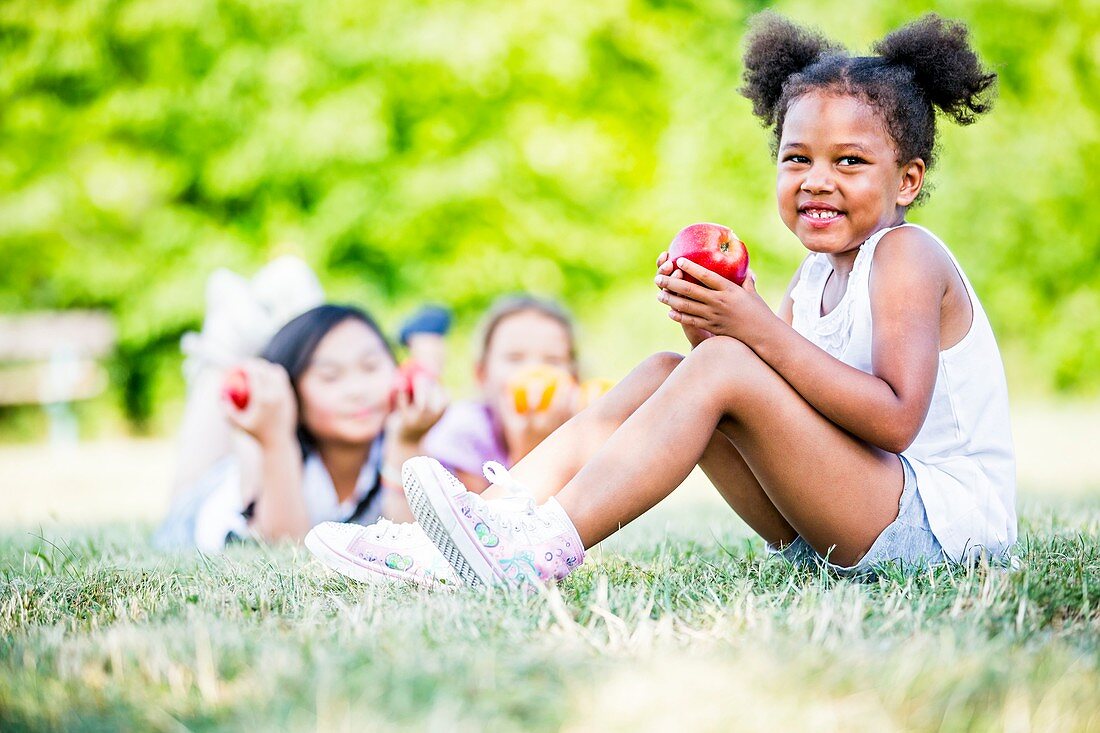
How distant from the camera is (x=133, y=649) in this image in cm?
176

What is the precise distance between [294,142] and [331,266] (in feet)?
5.53

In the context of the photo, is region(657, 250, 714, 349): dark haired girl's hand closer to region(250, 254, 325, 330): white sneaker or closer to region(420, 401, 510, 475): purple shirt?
region(420, 401, 510, 475): purple shirt

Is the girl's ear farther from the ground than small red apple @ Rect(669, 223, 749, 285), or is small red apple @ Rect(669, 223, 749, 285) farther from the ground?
the girl's ear

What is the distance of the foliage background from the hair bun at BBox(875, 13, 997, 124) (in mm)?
10981

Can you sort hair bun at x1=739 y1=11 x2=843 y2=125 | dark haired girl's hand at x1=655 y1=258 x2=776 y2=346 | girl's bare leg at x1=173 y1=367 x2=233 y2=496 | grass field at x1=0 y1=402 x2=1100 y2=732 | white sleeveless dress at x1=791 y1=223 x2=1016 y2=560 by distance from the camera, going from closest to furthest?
grass field at x1=0 y1=402 x2=1100 y2=732 < dark haired girl's hand at x1=655 y1=258 x2=776 y2=346 < white sleeveless dress at x1=791 y1=223 x2=1016 y2=560 < hair bun at x1=739 y1=11 x2=843 y2=125 < girl's bare leg at x1=173 y1=367 x2=233 y2=496

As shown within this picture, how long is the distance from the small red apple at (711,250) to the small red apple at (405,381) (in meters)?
1.56

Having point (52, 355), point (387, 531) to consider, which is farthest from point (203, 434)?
point (52, 355)

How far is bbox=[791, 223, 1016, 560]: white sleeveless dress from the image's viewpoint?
8.26ft

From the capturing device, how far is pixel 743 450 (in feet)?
8.12

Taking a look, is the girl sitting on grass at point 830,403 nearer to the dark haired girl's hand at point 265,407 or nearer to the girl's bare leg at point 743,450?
the girl's bare leg at point 743,450

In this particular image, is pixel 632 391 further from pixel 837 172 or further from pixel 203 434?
pixel 203 434

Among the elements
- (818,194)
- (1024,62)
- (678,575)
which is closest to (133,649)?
(678,575)

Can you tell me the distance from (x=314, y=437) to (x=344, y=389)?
30 cm

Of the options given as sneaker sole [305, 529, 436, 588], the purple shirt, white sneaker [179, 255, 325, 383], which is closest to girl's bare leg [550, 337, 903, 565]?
sneaker sole [305, 529, 436, 588]
